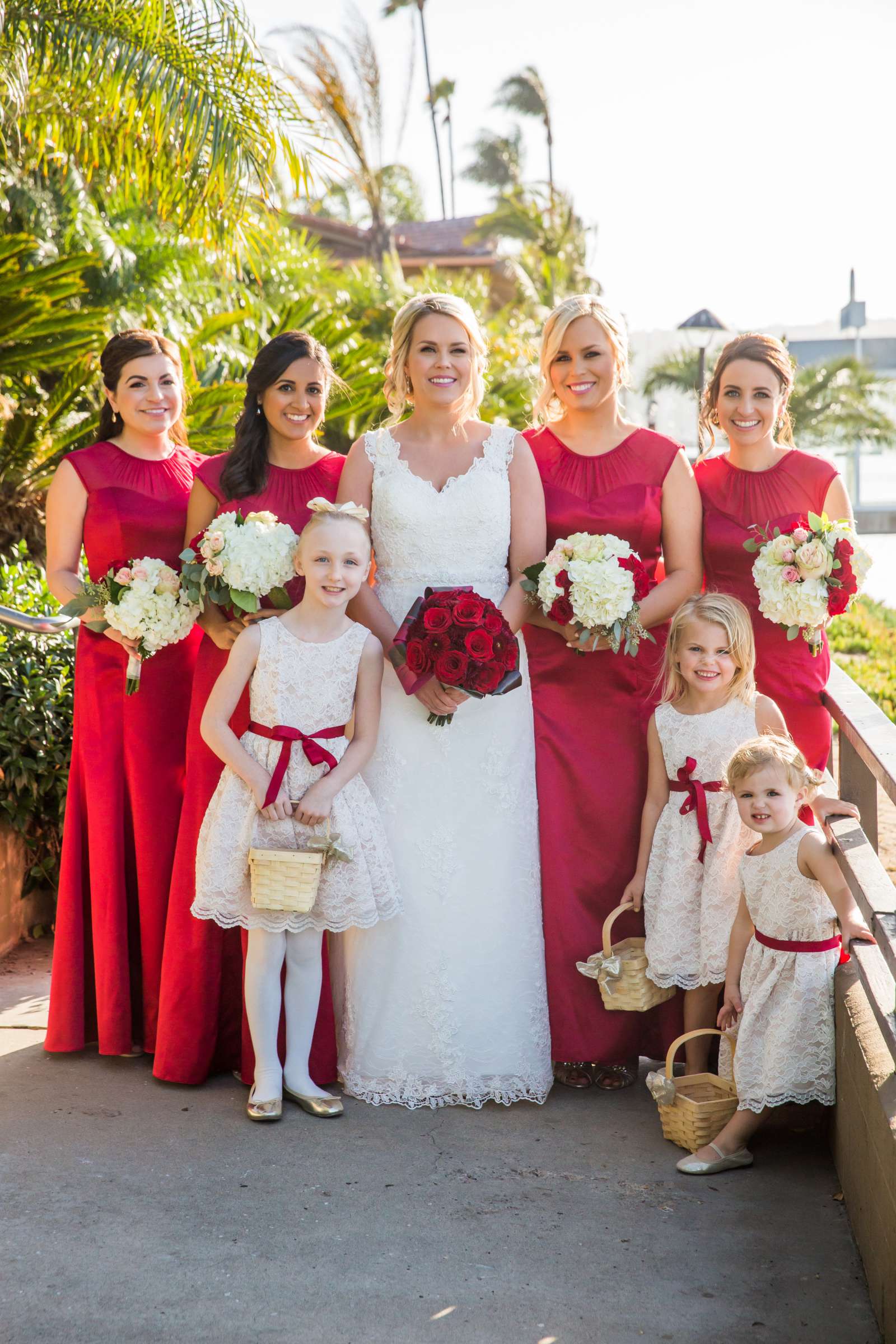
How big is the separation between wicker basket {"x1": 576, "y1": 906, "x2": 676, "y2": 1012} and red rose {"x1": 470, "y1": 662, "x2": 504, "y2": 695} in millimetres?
859

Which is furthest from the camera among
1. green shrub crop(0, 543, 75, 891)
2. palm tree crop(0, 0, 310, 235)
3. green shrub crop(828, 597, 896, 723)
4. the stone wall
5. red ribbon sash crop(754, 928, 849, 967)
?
green shrub crop(828, 597, 896, 723)

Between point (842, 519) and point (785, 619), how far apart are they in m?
0.53

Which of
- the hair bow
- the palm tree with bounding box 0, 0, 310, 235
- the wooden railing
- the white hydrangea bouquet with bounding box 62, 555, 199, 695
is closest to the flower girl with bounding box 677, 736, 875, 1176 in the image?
the wooden railing

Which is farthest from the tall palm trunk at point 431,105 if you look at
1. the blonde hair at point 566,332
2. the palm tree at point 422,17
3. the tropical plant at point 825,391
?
the blonde hair at point 566,332

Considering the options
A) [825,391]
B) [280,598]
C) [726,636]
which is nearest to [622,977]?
[726,636]

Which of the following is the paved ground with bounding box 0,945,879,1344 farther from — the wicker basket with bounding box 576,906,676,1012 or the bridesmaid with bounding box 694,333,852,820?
the bridesmaid with bounding box 694,333,852,820

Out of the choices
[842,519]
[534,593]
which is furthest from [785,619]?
[534,593]

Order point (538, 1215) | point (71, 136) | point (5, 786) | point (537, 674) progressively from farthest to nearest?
point (71, 136), point (5, 786), point (537, 674), point (538, 1215)

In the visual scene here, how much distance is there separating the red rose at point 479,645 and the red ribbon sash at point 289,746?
1.91 feet

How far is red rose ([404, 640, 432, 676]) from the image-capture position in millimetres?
3965

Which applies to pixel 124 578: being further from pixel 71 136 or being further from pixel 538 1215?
pixel 71 136

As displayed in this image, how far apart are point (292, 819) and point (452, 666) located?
0.72 metres

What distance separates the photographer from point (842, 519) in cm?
455

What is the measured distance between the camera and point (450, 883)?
4.36 meters
